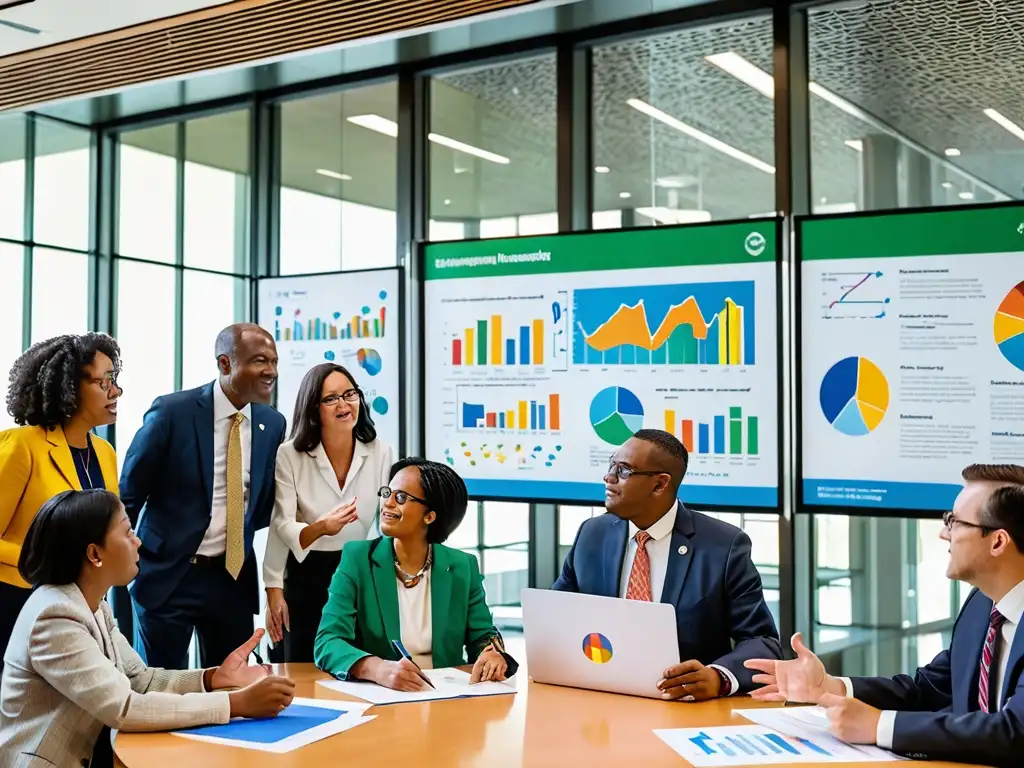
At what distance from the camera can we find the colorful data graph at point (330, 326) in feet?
19.5

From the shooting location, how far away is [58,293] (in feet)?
21.8

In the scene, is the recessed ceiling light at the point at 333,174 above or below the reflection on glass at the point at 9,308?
above

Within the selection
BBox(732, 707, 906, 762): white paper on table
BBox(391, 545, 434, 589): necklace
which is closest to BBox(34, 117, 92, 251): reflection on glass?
BBox(391, 545, 434, 589): necklace

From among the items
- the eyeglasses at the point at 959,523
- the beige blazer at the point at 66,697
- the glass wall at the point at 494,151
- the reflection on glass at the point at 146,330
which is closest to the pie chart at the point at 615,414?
the glass wall at the point at 494,151

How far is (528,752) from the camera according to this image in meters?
2.40

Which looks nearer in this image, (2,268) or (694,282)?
(694,282)

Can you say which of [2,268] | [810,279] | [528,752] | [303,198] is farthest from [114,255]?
[528,752]

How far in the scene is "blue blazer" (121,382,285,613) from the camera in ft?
13.2

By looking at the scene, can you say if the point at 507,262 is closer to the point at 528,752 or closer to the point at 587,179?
the point at 587,179

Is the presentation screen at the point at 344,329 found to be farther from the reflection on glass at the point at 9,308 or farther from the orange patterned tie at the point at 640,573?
the orange patterned tie at the point at 640,573

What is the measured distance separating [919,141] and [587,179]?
1.59m

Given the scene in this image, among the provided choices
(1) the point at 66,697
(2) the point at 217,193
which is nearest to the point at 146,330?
(2) the point at 217,193

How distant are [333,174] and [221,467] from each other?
265 centimetres

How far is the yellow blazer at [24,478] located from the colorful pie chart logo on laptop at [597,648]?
1925 mm
